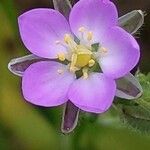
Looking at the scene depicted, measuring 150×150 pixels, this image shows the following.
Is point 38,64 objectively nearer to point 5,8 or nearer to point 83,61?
point 83,61

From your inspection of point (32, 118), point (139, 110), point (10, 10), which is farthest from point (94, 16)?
point (32, 118)

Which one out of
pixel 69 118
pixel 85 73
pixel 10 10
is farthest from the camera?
pixel 10 10

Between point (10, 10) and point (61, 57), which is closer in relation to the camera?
point (61, 57)

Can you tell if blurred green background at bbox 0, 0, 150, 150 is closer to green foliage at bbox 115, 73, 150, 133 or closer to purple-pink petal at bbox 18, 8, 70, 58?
green foliage at bbox 115, 73, 150, 133

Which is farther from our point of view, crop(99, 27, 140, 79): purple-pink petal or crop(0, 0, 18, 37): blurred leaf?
crop(0, 0, 18, 37): blurred leaf

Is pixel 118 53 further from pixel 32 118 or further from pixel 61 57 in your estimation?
pixel 32 118

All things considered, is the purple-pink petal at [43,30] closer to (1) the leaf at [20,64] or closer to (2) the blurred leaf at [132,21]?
(1) the leaf at [20,64]

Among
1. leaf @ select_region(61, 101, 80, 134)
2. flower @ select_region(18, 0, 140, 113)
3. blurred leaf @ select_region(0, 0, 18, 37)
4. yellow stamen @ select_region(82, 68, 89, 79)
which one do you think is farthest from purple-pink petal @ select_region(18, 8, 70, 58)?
blurred leaf @ select_region(0, 0, 18, 37)
